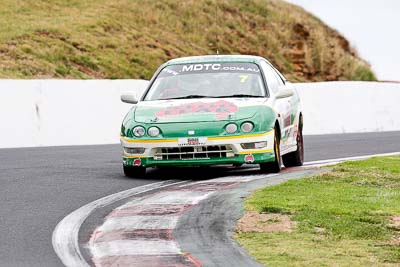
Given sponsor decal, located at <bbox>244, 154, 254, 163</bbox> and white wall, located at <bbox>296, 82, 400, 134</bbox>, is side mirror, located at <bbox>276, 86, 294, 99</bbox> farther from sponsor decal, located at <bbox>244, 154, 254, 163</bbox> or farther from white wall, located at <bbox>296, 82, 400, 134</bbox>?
white wall, located at <bbox>296, 82, 400, 134</bbox>

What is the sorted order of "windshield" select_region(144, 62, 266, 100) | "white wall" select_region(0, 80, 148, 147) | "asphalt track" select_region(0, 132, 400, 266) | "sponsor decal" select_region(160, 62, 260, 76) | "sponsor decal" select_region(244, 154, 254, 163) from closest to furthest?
"asphalt track" select_region(0, 132, 400, 266) → "sponsor decal" select_region(244, 154, 254, 163) → "windshield" select_region(144, 62, 266, 100) → "sponsor decal" select_region(160, 62, 260, 76) → "white wall" select_region(0, 80, 148, 147)

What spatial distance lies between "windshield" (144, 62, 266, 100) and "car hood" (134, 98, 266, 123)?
330 mm

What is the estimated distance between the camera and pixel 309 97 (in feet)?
94.3

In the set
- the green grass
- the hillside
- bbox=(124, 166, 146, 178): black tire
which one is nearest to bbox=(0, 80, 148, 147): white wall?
bbox=(124, 166, 146, 178): black tire

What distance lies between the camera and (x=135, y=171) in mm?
13945

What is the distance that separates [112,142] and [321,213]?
14.5 metres

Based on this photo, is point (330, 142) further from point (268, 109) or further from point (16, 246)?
point (16, 246)

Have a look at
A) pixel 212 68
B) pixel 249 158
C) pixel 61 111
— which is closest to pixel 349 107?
pixel 61 111

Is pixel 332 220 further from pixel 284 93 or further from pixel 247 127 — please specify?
pixel 284 93

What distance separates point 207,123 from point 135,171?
1130 millimetres

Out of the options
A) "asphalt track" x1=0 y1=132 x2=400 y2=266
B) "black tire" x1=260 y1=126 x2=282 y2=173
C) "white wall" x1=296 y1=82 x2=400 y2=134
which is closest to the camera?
"asphalt track" x1=0 y1=132 x2=400 y2=266

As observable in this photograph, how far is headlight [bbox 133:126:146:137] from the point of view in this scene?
13.6 metres

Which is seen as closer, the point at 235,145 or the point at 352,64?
the point at 235,145

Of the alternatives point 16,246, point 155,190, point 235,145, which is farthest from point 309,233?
point 235,145
